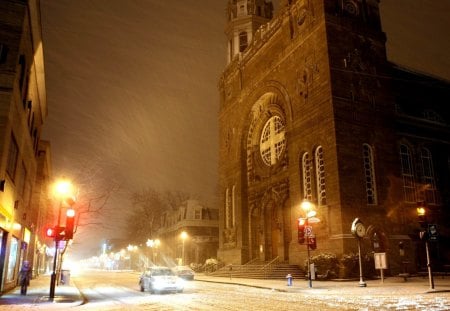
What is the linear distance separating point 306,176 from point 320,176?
179 centimetres

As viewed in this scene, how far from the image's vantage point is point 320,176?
31359mm

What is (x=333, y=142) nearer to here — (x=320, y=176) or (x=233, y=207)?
(x=320, y=176)

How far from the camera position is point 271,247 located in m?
39.3

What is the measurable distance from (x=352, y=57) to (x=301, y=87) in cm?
473

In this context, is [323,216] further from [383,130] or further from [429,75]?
[429,75]

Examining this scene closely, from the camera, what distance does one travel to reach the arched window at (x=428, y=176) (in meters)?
33.9

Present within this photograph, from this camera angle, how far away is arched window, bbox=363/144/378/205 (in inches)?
1179

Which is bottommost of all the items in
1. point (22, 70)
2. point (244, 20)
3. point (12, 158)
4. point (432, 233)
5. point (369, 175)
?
point (432, 233)

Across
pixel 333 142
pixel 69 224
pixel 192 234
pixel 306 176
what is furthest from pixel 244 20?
pixel 69 224

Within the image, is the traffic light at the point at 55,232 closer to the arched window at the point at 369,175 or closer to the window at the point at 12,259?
the window at the point at 12,259

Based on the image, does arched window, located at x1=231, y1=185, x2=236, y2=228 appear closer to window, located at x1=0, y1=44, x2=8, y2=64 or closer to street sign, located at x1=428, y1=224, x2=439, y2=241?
street sign, located at x1=428, y1=224, x2=439, y2=241

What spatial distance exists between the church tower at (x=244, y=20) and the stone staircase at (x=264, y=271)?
89.5 ft

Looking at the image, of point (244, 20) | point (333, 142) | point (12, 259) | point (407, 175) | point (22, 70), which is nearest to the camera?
point (22, 70)

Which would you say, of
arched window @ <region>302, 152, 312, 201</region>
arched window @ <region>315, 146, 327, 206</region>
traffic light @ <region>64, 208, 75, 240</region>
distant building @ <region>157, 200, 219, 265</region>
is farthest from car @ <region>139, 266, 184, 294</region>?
distant building @ <region>157, 200, 219, 265</region>
